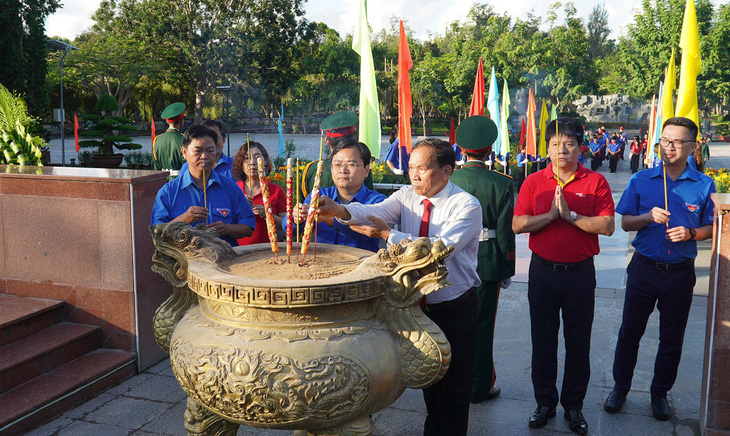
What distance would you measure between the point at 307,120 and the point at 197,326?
4068cm

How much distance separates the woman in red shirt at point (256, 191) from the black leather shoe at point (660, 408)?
7.78 ft

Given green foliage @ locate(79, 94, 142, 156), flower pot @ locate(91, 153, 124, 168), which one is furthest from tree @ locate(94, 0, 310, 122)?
flower pot @ locate(91, 153, 124, 168)

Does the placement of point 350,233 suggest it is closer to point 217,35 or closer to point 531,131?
point 531,131

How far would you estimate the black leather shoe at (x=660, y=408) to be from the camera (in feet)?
11.2

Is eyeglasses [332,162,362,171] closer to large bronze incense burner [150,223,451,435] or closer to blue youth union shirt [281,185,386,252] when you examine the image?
blue youth union shirt [281,185,386,252]

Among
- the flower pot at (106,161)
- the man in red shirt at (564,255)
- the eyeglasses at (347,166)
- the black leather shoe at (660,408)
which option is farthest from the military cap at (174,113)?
the flower pot at (106,161)

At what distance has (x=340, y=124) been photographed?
4109 millimetres

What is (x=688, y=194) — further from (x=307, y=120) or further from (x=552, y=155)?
(x=307, y=120)

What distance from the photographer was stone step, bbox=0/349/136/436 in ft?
10.6

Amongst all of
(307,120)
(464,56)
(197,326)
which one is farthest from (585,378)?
(307,120)

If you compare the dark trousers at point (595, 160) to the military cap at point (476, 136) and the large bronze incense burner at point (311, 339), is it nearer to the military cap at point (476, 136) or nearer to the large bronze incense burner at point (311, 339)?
the military cap at point (476, 136)

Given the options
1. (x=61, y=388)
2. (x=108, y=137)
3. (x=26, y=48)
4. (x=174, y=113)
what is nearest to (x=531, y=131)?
(x=174, y=113)

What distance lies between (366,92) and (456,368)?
415 centimetres

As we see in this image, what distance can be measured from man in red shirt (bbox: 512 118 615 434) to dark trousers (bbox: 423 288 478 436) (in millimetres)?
685
